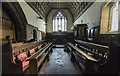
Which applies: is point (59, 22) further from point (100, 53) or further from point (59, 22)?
point (100, 53)

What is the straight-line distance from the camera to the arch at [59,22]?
1062 cm

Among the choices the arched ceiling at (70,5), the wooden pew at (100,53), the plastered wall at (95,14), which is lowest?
the wooden pew at (100,53)

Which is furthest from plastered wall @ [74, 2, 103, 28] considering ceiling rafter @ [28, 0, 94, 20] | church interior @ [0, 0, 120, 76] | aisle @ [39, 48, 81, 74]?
aisle @ [39, 48, 81, 74]

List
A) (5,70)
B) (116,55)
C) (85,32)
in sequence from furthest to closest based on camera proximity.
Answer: (85,32) < (5,70) < (116,55)

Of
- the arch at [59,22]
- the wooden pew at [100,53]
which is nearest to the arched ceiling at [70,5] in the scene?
the arch at [59,22]

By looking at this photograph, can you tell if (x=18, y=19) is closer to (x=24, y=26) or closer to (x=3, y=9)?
(x=24, y=26)

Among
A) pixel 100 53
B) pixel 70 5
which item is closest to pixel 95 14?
pixel 100 53

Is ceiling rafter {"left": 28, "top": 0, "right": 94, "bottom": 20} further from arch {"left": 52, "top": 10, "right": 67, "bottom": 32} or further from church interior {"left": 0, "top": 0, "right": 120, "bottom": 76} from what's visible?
arch {"left": 52, "top": 10, "right": 67, "bottom": 32}

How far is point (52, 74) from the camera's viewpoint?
1.76 metres

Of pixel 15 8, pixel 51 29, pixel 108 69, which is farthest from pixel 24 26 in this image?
pixel 51 29

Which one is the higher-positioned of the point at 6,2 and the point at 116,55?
the point at 6,2

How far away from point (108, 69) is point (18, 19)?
456cm

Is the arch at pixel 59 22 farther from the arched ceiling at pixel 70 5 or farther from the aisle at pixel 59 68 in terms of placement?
the aisle at pixel 59 68

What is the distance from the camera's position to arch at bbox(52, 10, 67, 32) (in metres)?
10.6
